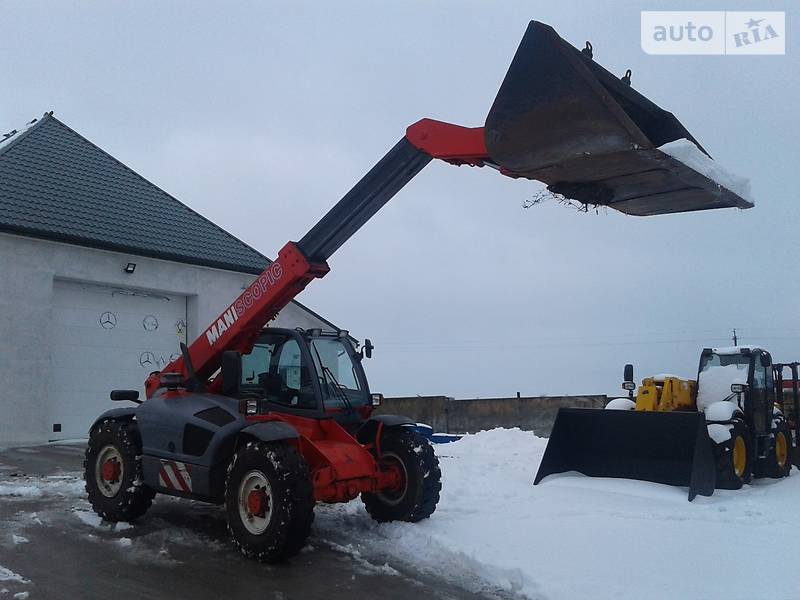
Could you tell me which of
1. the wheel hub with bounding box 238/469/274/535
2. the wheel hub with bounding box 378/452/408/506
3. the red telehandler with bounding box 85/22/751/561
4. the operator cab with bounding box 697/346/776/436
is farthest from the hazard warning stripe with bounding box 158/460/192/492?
the operator cab with bounding box 697/346/776/436

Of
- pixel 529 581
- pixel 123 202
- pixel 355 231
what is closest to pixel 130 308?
pixel 123 202

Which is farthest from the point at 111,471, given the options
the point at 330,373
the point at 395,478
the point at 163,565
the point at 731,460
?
the point at 731,460

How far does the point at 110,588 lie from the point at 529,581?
10.2ft

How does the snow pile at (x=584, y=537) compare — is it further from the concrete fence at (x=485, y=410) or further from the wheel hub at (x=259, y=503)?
the concrete fence at (x=485, y=410)

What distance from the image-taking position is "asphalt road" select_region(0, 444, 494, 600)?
5621mm

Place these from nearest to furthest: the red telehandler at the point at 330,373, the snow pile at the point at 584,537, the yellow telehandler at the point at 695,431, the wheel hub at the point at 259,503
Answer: the red telehandler at the point at 330,373 < the snow pile at the point at 584,537 < the wheel hub at the point at 259,503 < the yellow telehandler at the point at 695,431

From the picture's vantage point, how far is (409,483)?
298 inches

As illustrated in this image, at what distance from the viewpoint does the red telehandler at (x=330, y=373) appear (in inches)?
220

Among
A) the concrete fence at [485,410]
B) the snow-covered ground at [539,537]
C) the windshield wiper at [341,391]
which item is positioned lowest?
the snow-covered ground at [539,537]

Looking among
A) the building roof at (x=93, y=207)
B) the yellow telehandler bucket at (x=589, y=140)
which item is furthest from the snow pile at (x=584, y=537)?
the building roof at (x=93, y=207)

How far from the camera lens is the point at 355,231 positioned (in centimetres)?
746

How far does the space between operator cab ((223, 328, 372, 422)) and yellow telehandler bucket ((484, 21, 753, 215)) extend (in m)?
2.74

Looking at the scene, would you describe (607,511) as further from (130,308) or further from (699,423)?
(130,308)

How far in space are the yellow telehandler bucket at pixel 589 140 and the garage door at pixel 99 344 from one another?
458 inches
